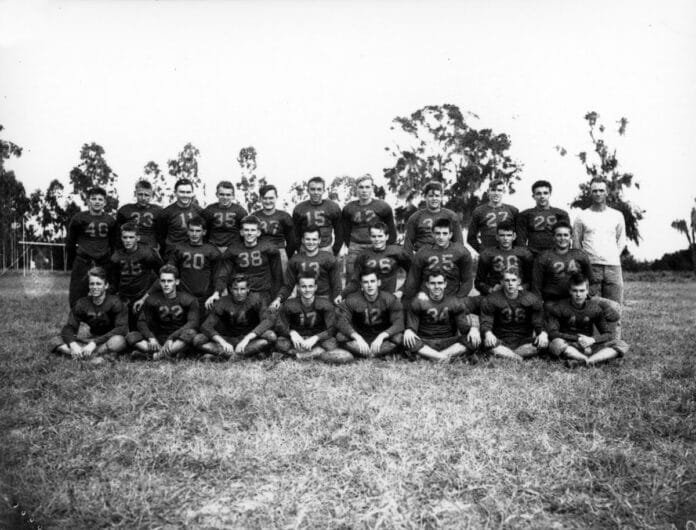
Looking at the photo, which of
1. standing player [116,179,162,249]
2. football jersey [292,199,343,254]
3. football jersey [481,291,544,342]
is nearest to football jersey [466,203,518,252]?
football jersey [481,291,544,342]

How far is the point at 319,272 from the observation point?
7.16 m

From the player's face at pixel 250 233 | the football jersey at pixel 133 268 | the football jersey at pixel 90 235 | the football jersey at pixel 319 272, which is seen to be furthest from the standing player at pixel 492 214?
the football jersey at pixel 90 235

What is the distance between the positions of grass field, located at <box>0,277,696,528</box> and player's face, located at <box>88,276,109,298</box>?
115 centimetres

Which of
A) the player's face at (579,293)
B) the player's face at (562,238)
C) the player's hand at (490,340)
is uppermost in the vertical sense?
→ the player's face at (562,238)

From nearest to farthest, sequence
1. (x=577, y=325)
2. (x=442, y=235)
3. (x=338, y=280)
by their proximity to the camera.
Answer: (x=577, y=325)
(x=442, y=235)
(x=338, y=280)

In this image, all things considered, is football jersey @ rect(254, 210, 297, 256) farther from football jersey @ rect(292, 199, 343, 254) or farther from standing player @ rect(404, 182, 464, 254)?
standing player @ rect(404, 182, 464, 254)

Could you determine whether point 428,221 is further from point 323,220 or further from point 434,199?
point 323,220

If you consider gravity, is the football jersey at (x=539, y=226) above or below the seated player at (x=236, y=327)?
above

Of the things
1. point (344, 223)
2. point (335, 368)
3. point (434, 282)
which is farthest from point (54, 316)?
point (434, 282)

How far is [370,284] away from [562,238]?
2.44 metres

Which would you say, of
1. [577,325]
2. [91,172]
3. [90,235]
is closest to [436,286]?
[577,325]

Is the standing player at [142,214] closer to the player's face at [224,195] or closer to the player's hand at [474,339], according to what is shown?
the player's face at [224,195]

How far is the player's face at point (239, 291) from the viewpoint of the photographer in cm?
664

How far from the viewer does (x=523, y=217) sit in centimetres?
738
